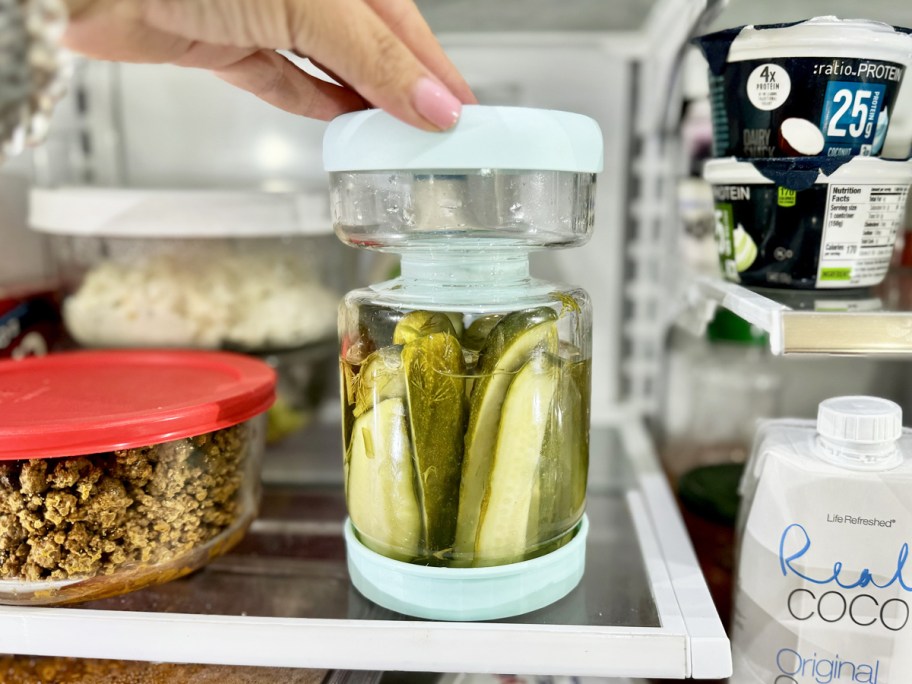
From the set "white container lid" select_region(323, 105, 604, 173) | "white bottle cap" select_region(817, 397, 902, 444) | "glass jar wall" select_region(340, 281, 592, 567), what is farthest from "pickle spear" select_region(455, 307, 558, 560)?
"white bottle cap" select_region(817, 397, 902, 444)

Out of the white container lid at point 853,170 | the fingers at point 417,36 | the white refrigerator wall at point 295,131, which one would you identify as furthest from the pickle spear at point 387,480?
the white refrigerator wall at point 295,131

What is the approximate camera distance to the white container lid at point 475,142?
474mm

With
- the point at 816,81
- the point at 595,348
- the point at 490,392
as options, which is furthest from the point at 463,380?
the point at 595,348

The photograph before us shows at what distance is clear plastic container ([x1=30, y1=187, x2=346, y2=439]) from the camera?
2.56ft

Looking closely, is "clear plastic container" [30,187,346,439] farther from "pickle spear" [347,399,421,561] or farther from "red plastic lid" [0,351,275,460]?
"pickle spear" [347,399,421,561]

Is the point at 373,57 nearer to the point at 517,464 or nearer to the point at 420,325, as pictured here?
the point at 420,325

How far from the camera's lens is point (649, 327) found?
1029 mm

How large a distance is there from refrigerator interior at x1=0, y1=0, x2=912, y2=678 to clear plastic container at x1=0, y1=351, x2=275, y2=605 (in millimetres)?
40

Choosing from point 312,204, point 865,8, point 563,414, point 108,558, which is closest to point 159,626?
point 108,558

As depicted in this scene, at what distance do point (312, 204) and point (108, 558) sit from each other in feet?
1.42

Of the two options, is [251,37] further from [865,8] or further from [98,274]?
[865,8]

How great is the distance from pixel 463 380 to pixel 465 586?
6.1 inches

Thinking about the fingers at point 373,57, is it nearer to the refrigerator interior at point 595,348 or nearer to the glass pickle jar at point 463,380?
the glass pickle jar at point 463,380

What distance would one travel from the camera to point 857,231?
23.7 inches
